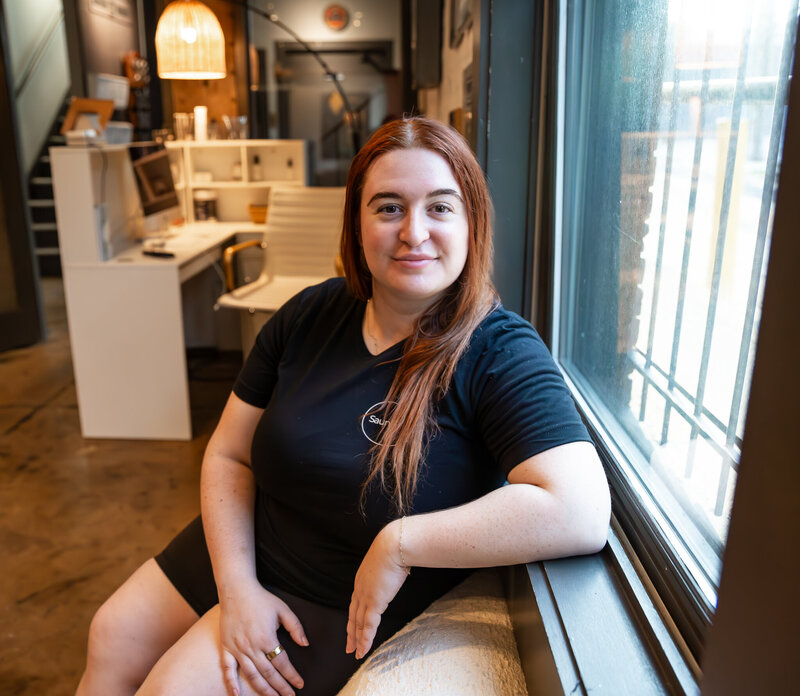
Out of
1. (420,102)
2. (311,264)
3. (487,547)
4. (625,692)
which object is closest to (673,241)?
(487,547)

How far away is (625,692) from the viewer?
0.79 metres

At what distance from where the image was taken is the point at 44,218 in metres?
6.92

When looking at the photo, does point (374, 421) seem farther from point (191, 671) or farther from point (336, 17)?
point (336, 17)

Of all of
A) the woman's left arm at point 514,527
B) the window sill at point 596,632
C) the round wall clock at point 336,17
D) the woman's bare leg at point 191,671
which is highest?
the round wall clock at point 336,17

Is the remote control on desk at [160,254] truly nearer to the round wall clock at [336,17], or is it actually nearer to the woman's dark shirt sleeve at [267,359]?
the woman's dark shirt sleeve at [267,359]

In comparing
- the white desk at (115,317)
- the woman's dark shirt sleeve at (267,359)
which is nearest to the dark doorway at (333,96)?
the white desk at (115,317)

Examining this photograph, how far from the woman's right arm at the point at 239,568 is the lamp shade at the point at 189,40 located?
9.56 feet

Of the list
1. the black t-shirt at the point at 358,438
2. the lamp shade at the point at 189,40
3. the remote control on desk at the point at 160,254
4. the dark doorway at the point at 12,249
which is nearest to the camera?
the black t-shirt at the point at 358,438

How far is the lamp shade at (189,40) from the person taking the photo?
3.65 metres

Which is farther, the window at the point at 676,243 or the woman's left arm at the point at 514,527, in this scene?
the woman's left arm at the point at 514,527

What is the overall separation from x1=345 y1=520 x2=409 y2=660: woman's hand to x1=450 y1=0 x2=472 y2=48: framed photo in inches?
70.0

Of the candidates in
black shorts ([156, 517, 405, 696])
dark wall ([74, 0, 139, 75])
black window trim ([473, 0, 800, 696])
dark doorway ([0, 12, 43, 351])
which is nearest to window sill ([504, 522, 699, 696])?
black window trim ([473, 0, 800, 696])

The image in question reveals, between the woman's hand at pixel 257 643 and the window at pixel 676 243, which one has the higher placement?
the window at pixel 676 243

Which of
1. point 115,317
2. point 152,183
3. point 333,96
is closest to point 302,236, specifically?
point 152,183
